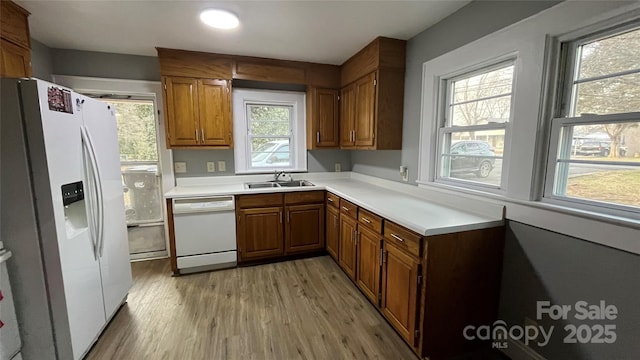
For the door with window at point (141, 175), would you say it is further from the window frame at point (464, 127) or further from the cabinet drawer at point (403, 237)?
the window frame at point (464, 127)

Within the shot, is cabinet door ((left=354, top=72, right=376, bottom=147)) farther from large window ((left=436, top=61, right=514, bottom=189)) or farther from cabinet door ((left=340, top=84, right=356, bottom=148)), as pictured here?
large window ((left=436, top=61, right=514, bottom=189))

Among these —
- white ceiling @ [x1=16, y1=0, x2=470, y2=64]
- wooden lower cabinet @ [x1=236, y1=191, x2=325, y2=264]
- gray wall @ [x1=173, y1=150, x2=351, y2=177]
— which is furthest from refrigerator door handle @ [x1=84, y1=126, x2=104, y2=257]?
gray wall @ [x1=173, y1=150, x2=351, y2=177]

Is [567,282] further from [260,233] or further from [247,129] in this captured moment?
[247,129]

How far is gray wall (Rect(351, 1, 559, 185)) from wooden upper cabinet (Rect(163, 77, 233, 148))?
179cm

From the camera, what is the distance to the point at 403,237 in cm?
178

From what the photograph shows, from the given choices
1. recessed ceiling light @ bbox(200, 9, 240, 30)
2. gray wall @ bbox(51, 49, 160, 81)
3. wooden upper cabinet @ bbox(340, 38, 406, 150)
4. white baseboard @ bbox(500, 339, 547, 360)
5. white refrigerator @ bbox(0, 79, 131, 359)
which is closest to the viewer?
white refrigerator @ bbox(0, 79, 131, 359)

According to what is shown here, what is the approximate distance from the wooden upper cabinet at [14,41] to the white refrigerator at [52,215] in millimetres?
782

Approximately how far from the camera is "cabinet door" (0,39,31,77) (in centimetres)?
196

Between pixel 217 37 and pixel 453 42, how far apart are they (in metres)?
2.06

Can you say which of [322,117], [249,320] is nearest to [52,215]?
[249,320]

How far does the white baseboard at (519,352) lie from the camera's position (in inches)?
63.6

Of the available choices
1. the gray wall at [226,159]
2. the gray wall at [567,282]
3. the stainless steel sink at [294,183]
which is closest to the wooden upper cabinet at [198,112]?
the gray wall at [226,159]

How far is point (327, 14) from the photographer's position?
2.09 m

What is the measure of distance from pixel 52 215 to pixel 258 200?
1705 mm
